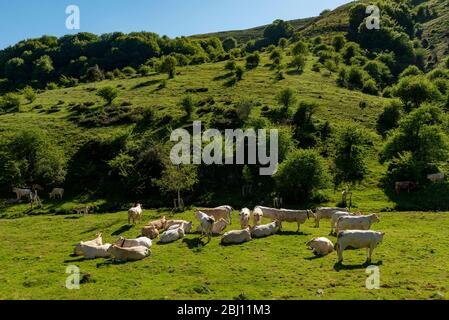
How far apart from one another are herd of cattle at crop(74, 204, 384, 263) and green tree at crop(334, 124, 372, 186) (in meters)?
13.7

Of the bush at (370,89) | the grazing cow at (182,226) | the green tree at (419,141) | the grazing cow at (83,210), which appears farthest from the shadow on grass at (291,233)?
the bush at (370,89)

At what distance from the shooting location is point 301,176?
4625cm

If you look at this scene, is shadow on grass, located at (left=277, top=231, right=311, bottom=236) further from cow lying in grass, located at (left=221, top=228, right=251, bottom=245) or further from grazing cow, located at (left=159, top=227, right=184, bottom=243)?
grazing cow, located at (left=159, top=227, right=184, bottom=243)

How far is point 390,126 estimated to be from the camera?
68.1 m

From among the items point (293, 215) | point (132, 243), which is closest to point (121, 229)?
point (132, 243)

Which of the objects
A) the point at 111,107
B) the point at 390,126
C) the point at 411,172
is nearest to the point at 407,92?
the point at 390,126

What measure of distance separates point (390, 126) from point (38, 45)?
145737 mm

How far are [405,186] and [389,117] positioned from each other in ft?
77.4

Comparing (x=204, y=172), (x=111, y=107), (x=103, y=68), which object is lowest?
(x=204, y=172)

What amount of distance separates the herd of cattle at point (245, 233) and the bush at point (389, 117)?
1475 inches

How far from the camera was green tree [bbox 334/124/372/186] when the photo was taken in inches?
1884

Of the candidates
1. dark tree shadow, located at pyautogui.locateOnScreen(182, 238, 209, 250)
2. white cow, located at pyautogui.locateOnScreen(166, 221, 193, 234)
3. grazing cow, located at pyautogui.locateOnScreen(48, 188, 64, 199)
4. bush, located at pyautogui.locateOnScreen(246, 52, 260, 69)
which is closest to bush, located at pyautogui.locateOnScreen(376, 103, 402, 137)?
white cow, located at pyautogui.locateOnScreen(166, 221, 193, 234)

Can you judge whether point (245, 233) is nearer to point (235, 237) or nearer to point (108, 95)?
point (235, 237)
